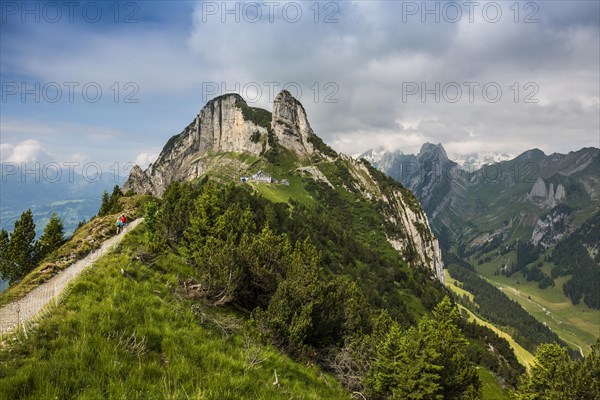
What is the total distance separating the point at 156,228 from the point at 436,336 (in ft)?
78.3

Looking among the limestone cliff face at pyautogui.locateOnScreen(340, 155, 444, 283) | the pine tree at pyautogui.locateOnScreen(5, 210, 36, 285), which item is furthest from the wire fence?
the limestone cliff face at pyautogui.locateOnScreen(340, 155, 444, 283)

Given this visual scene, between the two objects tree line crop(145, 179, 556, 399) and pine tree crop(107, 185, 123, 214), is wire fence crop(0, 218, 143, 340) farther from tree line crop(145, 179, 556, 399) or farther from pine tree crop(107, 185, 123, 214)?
pine tree crop(107, 185, 123, 214)

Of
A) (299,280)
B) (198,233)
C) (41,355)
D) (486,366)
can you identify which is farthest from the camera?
(486,366)

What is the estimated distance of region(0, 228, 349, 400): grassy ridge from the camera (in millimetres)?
6062

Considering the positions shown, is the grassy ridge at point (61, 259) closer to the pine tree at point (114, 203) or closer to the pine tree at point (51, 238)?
the pine tree at point (114, 203)

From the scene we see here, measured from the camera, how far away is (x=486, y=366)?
98188 millimetres

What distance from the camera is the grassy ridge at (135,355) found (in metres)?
6.06

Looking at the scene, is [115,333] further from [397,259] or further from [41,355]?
[397,259]

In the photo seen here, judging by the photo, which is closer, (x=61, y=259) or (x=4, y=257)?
(x=61, y=259)

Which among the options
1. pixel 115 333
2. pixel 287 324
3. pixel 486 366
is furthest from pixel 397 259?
pixel 115 333

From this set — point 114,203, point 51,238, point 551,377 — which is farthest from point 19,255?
point 551,377

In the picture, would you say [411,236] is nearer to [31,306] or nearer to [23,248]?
[23,248]

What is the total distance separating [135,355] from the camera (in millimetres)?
7621

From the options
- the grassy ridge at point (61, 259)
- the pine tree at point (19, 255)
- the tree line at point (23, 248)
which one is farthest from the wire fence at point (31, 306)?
the pine tree at point (19, 255)
